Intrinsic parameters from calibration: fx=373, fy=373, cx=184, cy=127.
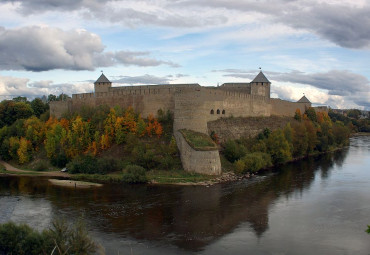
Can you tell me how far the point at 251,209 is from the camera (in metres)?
12.2

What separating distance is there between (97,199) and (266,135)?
1230 cm

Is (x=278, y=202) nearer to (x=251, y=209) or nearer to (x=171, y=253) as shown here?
(x=251, y=209)

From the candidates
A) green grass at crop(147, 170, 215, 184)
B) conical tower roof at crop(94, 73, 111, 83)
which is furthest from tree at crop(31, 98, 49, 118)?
green grass at crop(147, 170, 215, 184)

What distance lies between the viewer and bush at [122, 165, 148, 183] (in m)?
16.2

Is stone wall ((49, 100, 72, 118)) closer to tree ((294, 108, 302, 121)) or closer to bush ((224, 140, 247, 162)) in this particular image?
bush ((224, 140, 247, 162))

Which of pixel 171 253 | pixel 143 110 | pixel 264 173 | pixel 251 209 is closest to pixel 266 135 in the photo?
pixel 264 173

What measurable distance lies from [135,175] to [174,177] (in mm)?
1717

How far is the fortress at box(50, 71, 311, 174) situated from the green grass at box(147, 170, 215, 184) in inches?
14.1

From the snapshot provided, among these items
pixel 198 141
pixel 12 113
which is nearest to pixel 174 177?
pixel 198 141

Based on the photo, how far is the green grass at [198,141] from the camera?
16703 mm

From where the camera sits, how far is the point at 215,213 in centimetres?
1187

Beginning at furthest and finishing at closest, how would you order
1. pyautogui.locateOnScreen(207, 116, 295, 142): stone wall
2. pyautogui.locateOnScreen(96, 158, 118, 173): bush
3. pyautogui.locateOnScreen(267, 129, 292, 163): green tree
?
pyautogui.locateOnScreen(267, 129, 292, 163): green tree < pyautogui.locateOnScreen(207, 116, 295, 142): stone wall < pyautogui.locateOnScreen(96, 158, 118, 173): bush

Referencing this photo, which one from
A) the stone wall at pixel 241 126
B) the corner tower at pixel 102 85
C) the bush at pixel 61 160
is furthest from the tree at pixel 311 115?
the bush at pixel 61 160

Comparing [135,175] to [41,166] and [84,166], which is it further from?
[41,166]
